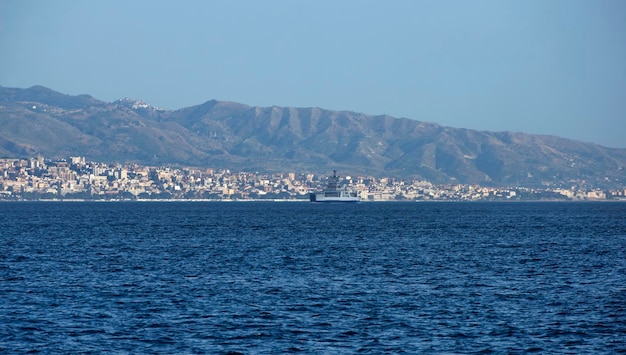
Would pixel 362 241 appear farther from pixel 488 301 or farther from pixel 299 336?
pixel 299 336

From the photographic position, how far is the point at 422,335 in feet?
139

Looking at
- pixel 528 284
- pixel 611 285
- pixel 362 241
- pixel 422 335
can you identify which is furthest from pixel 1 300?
pixel 362 241

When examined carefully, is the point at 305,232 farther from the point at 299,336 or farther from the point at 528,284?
the point at 299,336

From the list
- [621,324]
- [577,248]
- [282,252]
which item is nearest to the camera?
[621,324]

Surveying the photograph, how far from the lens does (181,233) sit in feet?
399

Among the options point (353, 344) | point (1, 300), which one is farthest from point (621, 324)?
point (1, 300)

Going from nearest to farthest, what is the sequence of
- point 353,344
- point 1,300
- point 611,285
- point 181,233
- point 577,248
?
point 353,344, point 1,300, point 611,285, point 577,248, point 181,233

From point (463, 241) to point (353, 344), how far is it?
6675cm

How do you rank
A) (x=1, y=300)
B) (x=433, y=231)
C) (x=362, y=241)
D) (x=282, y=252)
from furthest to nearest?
(x=433, y=231), (x=362, y=241), (x=282, y=252), (x=1, y=300)

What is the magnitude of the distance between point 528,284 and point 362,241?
45.4 m

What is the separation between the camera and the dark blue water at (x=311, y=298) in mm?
40906

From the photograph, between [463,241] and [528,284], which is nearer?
[528,284]

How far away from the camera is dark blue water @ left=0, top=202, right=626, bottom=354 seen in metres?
40.9

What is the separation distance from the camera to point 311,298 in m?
53.2
